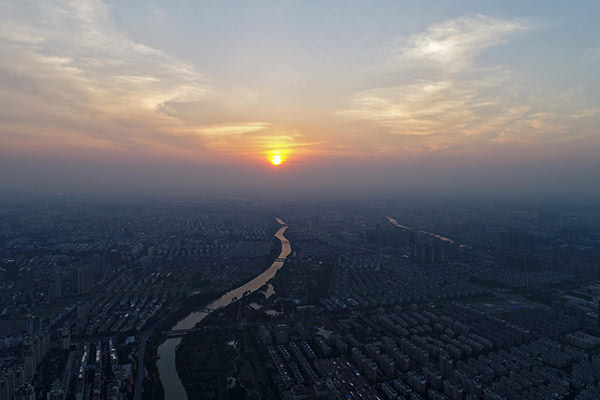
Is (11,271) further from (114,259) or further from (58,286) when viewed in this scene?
(58,286)

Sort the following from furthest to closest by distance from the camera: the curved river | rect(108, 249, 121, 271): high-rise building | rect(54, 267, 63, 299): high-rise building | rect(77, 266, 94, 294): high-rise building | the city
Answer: rect(108, 249, 121, 271): high-rise building < rect(77, 266, 94, 294): high-rise building < rect(54, 267, 63, 299): high-rise building < the curved river < the city

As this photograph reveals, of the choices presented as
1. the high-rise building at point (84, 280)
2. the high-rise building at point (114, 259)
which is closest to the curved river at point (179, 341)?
the high-rise building at point (84, 280)

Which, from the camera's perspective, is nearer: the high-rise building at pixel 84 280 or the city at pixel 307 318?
the city at pixel 307 318

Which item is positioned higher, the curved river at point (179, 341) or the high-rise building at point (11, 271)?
the high-rise building at point (11, 271)

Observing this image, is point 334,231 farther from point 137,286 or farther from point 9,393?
point 9,393

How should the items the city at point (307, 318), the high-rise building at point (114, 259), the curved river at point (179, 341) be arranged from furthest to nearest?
1. the high-rise building at point (114, 259)
2. the curved river at point (179, 341)
3. the city at point (307, 318)

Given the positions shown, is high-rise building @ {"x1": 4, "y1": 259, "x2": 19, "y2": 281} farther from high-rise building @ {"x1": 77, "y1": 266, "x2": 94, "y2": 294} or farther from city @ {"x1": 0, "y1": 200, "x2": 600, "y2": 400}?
A: high-rise building @ {"x1": 77, "y1": 266, "x2": 94, "y2": 294}

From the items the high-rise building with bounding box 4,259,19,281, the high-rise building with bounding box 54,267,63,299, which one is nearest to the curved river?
the high-rise building with bounding box 54,267,63,299

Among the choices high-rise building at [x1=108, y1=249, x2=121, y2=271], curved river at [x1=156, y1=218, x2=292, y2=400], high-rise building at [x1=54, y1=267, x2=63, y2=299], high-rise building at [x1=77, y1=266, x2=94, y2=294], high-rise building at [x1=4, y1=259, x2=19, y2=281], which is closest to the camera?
curved river at [x1=156, y1=218, x2=292, y2=400]

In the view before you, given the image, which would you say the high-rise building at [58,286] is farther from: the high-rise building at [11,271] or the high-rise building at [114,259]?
the high-rise building at [114,259]

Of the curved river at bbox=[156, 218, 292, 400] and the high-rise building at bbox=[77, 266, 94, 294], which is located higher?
the high-rise building at bbox=[77, 266, 94, 294]
